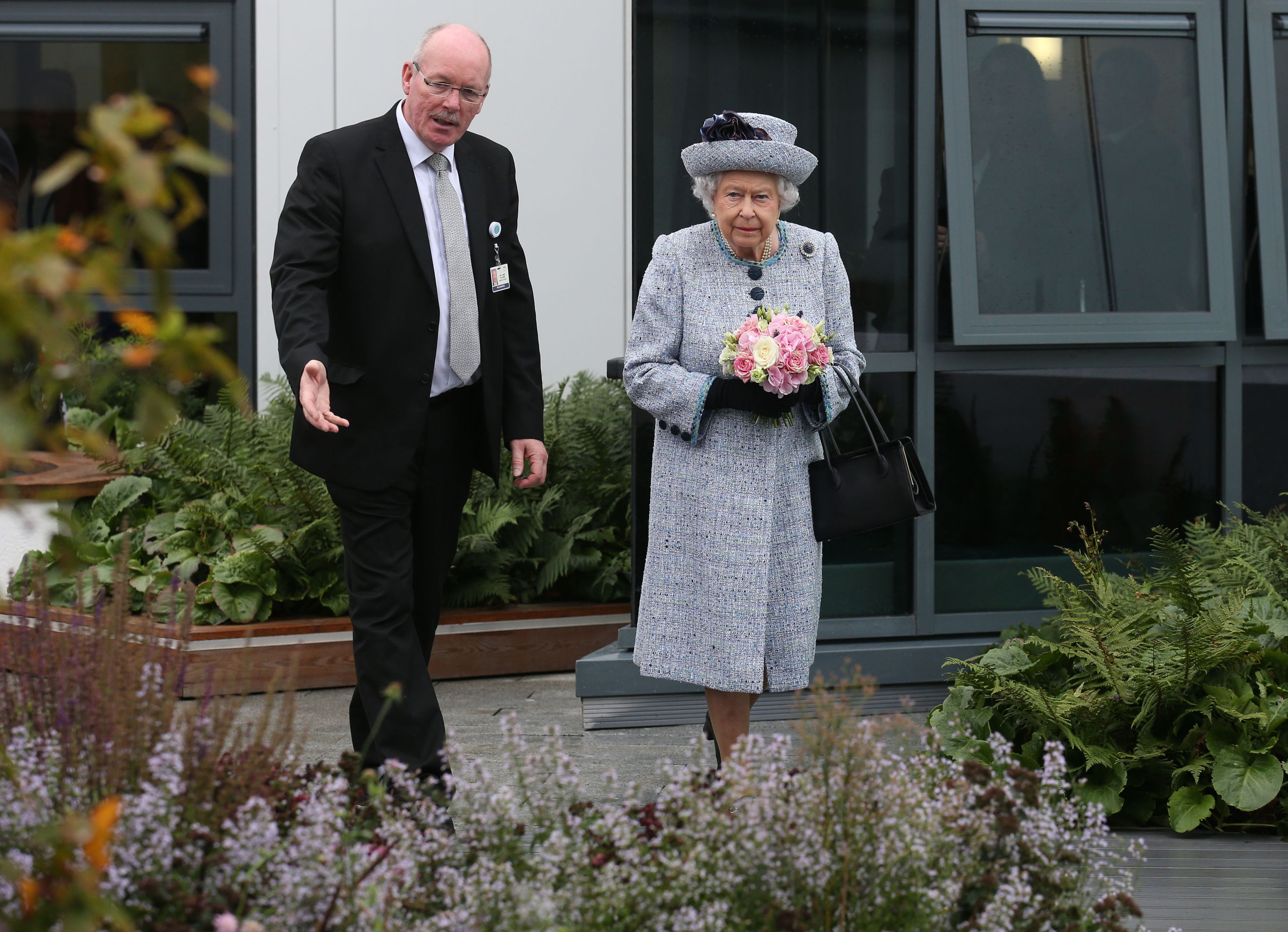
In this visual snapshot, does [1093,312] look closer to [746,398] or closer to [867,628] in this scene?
[867,628]

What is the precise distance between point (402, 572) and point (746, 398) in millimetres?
1016

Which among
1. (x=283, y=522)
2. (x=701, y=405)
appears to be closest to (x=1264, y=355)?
(x=701, y=405)

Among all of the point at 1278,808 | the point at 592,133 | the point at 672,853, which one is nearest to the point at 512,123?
the point at 592,133

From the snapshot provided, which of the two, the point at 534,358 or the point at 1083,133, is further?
the point at 1083,133

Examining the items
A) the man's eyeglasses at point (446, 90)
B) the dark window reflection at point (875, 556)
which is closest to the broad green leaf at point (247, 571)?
the dark window reflection at point (875, 556)

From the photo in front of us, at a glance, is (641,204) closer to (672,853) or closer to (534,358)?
(534,358)

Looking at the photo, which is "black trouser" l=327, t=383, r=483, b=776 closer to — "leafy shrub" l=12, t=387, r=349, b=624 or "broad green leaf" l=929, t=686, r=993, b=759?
"broad green leaf" l=929, t=686, r=993, b=759

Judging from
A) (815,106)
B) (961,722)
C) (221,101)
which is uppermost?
(221,101)

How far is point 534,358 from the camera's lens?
3.81 metres

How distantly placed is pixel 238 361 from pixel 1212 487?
4.79 m

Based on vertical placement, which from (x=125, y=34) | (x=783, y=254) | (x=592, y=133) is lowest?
(x=783, y=254)

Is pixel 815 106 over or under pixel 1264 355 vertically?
over

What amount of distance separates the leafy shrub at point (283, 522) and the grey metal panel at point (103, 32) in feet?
6.79

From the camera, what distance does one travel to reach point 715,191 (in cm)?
360
